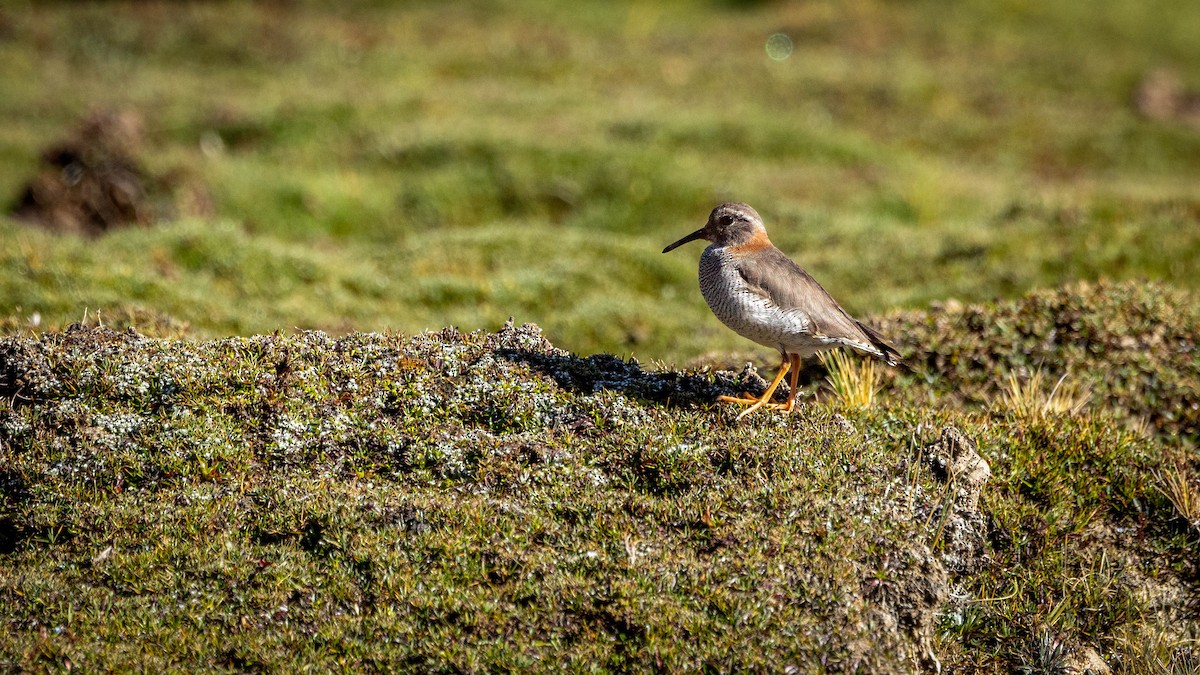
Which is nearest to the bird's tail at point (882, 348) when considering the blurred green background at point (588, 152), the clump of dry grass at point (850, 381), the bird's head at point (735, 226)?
the clump of dry grass at point (850, 381)

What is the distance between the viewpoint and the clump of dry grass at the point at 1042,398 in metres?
8.99

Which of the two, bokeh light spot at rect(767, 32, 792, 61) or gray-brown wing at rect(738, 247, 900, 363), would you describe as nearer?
gray-brown wing at rect(738, 247, 900, 363)

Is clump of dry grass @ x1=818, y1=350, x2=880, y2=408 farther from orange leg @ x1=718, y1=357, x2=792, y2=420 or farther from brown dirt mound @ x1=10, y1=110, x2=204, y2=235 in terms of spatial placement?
brown dirt mound @ x1=10, y1=110, x2=204, y2=235

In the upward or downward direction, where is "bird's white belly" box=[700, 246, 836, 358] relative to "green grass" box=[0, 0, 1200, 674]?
upward

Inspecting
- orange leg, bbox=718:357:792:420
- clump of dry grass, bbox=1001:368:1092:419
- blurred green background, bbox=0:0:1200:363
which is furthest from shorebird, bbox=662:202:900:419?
blurred green background, bbox=0:0:1200:363

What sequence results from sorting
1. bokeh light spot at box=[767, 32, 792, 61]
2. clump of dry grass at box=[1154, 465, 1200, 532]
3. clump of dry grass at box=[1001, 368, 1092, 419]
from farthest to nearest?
bokeh light spot at box=[767, 32, 792, 61] → clump of dry grass at box=[1001, 368, 1092, 419] → clump of dry grass at box=[1154, 465, 1200, 532]

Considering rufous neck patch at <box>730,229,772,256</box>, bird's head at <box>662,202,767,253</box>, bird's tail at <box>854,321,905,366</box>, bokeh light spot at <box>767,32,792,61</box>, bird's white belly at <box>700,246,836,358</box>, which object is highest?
bird's head at <box>662,202,767,253</box>

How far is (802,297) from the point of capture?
7.72 metres

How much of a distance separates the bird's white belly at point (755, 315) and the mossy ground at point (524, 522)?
1.91 ft

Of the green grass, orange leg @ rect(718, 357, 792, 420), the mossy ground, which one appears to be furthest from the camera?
orange leg @ rect(718, 357, 792, 420)

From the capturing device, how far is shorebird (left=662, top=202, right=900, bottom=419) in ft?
25.0

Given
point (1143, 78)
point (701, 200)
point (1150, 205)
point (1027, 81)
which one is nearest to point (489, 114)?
point (701, 200)

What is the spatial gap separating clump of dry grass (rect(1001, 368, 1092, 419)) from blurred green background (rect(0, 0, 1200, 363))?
161 inches

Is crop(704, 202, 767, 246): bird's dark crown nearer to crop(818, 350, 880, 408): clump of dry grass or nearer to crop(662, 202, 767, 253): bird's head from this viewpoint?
crop(662, 202, 767, 253): bird's head
